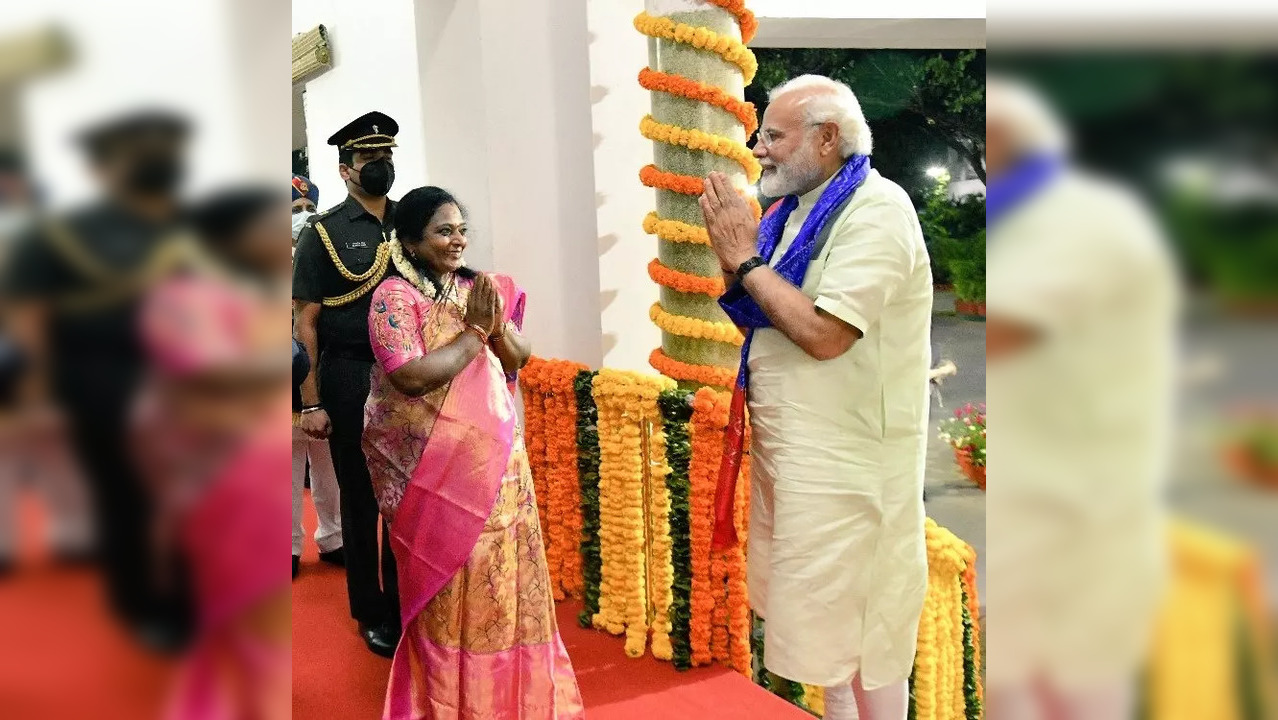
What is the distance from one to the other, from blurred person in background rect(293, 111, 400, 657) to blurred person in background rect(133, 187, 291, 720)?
110 inches

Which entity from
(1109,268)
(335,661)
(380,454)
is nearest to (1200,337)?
(1109,268)

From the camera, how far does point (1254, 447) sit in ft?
1.10

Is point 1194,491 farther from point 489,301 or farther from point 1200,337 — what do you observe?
point 489,301

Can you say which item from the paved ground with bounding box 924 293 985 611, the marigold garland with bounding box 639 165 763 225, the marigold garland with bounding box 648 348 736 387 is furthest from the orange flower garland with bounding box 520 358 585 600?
the paved ground with bounding box 924 293 985 611

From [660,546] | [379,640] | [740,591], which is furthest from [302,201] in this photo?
[740,591]

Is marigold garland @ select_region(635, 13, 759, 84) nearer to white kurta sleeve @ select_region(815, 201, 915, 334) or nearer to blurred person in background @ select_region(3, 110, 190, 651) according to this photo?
white kurta sleeve @ select_region(815, 201, 915, 334)

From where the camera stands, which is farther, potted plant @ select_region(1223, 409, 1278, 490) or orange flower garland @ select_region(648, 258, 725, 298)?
orange flower garland @ select_region(648, 258, 725, 298)

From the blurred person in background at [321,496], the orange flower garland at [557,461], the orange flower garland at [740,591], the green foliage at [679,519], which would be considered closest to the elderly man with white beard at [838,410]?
the orange flower garland at [740,591]

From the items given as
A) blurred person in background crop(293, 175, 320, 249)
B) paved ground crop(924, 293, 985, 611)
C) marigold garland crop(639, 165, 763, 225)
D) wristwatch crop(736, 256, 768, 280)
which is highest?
blurred person in background crop(293, 175, 320, 249)

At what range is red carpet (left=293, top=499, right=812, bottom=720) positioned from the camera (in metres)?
Result: 2.74

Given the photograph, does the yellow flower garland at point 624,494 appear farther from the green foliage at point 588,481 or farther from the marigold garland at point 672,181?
the marigold garland at point 672,181

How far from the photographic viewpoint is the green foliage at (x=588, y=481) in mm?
3318

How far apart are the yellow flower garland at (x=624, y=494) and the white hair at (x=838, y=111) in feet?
3.74

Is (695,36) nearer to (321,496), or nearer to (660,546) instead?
(660,546)
